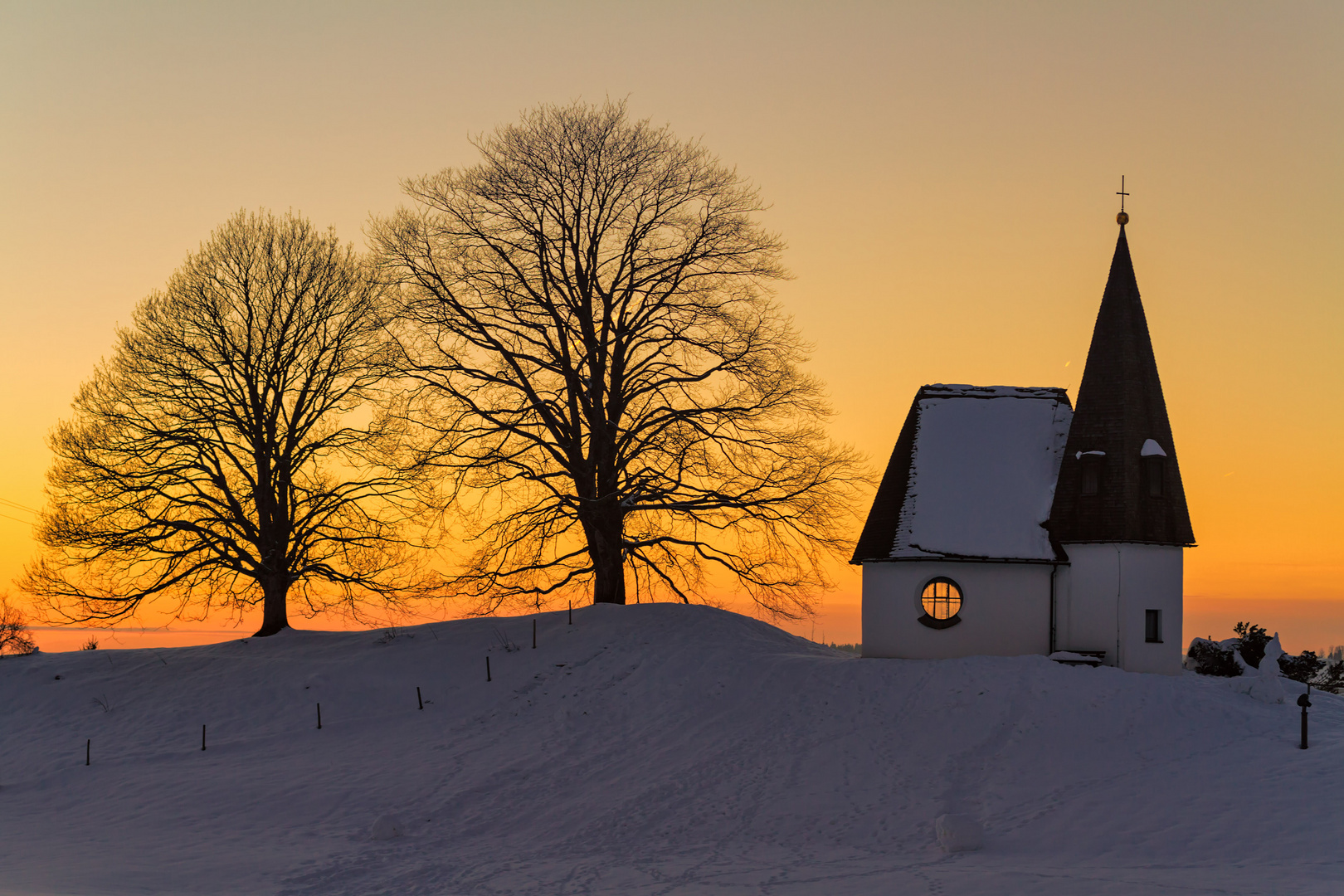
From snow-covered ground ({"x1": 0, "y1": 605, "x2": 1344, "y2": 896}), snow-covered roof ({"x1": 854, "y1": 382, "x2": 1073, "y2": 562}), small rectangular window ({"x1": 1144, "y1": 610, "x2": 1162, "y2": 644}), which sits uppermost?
snow-covered roof ({"x1": 854, "y1": 382, "x2": 1073, "y2": 562})

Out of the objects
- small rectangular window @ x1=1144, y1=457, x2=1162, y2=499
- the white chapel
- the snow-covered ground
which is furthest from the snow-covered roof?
the snow-covered ground

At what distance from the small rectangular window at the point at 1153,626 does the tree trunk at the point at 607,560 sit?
1403 centimetres

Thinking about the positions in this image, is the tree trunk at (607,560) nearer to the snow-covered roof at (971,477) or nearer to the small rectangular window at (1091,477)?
the snow-covered roof at (971,477)

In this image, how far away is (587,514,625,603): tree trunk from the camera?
31328 millimetres

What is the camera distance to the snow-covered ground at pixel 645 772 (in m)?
16.2

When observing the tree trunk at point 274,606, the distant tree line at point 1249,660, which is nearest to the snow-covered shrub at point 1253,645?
the distant tree line at point 1249,660

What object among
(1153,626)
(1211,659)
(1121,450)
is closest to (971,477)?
(1121,450)

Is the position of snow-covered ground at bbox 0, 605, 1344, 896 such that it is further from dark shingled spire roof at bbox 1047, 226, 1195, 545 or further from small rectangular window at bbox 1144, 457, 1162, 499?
small rectangular window at bbox 1144, 457, 1162, 499

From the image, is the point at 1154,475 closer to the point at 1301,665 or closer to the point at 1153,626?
the point at 1153,626

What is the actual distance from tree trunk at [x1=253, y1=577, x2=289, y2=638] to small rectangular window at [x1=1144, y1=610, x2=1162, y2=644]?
24473mm

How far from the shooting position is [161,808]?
2105 centimetres

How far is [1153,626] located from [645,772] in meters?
14.0

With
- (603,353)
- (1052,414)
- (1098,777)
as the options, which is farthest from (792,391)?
(1098,777)

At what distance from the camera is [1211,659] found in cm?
3155
